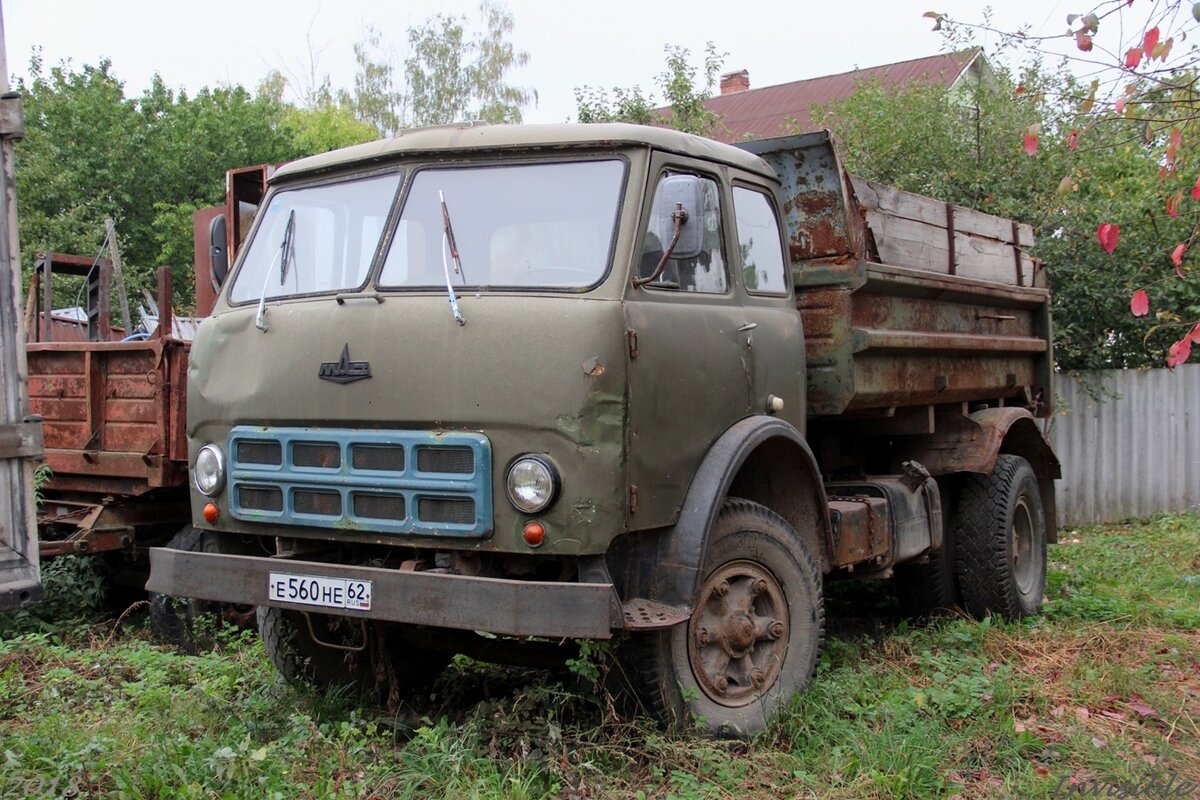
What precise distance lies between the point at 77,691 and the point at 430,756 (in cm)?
205

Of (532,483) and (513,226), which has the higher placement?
(513,226)

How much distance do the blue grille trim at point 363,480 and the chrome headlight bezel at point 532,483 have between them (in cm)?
8

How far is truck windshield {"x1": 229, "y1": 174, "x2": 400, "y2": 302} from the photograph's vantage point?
15.0 feet

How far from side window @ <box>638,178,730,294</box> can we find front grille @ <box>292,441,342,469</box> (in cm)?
129

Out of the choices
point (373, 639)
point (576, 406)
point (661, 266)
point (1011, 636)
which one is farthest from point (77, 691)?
point (1011, 636)

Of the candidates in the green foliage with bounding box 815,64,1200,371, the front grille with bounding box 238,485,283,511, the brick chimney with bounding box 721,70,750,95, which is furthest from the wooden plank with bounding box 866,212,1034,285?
the brick chimney with bounding box 721,70,750,95

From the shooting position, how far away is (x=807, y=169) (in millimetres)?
5707

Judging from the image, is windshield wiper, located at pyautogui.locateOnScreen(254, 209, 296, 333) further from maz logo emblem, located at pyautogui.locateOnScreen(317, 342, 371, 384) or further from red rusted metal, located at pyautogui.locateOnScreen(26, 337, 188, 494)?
red rusted metal, located at pyautogui.locateOnScreen(26, 337, 188, 494)

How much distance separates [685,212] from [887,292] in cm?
191

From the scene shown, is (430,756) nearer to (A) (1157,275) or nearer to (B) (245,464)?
(B) (245,464)

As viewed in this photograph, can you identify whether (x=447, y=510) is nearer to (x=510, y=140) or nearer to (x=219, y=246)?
(x=510, y=140)

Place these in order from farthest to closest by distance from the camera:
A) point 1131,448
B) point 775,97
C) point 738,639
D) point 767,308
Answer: point 775,97, point 1131,448, point 767,308, point 738,639

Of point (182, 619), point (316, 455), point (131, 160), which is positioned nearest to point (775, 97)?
point (131, 160)

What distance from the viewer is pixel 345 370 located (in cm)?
421
